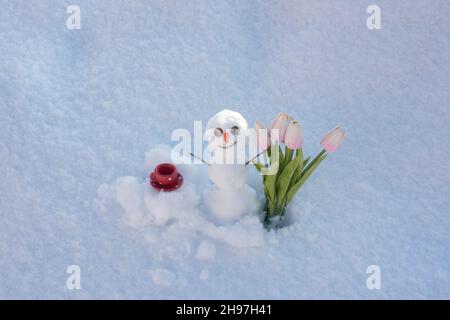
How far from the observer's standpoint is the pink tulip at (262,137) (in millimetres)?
1282

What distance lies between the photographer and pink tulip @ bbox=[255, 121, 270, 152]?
50.5 inches

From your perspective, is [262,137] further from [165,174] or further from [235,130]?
[165,174]

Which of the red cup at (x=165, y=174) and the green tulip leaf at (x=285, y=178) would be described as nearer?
the green tulip leaf at (x=285, y=178)

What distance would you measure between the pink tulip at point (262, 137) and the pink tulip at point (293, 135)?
47 mm

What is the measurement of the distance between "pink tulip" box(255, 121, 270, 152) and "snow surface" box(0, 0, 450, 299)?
226 mm

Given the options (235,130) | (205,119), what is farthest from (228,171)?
(205,119)

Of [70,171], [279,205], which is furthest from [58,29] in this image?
[279,205]

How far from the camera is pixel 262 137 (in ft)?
4.24

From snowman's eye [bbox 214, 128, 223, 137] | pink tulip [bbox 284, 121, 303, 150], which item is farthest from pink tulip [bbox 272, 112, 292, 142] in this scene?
snowman's eye [bbox 214, 128, 223, 137]

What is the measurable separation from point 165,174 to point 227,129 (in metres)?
0.26

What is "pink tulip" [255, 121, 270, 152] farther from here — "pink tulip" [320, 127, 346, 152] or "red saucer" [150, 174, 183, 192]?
"red saucer" [150, 174, 183, 192]

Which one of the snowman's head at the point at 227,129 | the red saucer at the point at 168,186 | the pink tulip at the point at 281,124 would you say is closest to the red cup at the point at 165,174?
the red saucer at the point at 168,186

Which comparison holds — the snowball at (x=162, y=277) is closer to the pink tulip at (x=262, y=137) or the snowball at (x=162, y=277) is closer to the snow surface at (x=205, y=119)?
the snow surface at (x=205, y=119)

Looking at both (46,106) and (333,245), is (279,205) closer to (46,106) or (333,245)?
(333,245)
